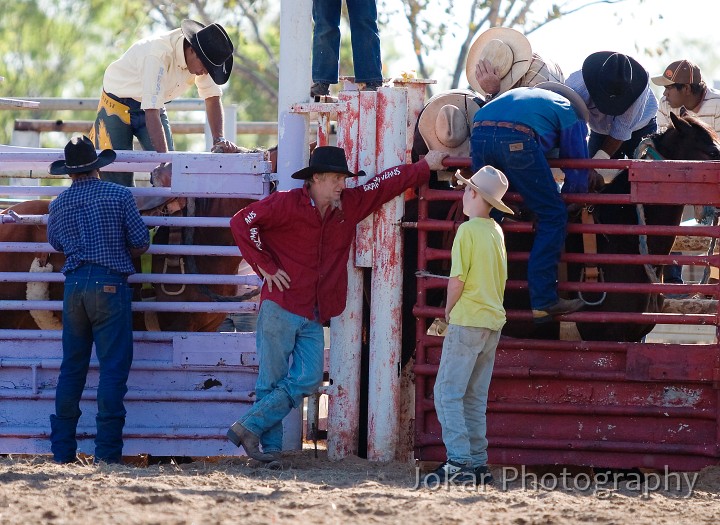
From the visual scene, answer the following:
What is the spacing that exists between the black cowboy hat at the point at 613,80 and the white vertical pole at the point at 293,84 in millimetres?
1704

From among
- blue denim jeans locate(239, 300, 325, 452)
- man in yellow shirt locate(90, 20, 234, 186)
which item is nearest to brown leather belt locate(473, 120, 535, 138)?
blue denim jeans locate(239, 300, 325, 452)

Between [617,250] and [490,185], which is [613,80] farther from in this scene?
[490,185]

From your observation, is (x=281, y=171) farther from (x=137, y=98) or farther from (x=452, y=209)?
(x=137, y=98)

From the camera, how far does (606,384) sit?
6047 millimetres

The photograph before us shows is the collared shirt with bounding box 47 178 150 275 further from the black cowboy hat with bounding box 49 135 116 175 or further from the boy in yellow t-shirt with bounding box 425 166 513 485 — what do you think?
the boy in yellow t-shirt with bounding box 425 166 513 485

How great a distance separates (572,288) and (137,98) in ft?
11.1

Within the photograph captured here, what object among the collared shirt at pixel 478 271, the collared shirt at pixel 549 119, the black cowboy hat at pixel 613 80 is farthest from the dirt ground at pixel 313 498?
the black cowboy hat at pixel 613 80

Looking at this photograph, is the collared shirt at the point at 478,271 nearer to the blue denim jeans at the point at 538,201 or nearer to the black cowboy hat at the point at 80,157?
the blue denim jeans at the point at 538,201

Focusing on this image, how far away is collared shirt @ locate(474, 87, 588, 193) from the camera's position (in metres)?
5.84

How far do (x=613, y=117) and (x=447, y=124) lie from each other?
1.07 m

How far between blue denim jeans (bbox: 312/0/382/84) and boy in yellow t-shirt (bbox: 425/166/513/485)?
153 cm

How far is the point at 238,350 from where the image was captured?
6.48m

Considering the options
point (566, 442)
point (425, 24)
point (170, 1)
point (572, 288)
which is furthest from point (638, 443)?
point (170, 1)

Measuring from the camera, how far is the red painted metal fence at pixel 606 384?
5.95 meters
